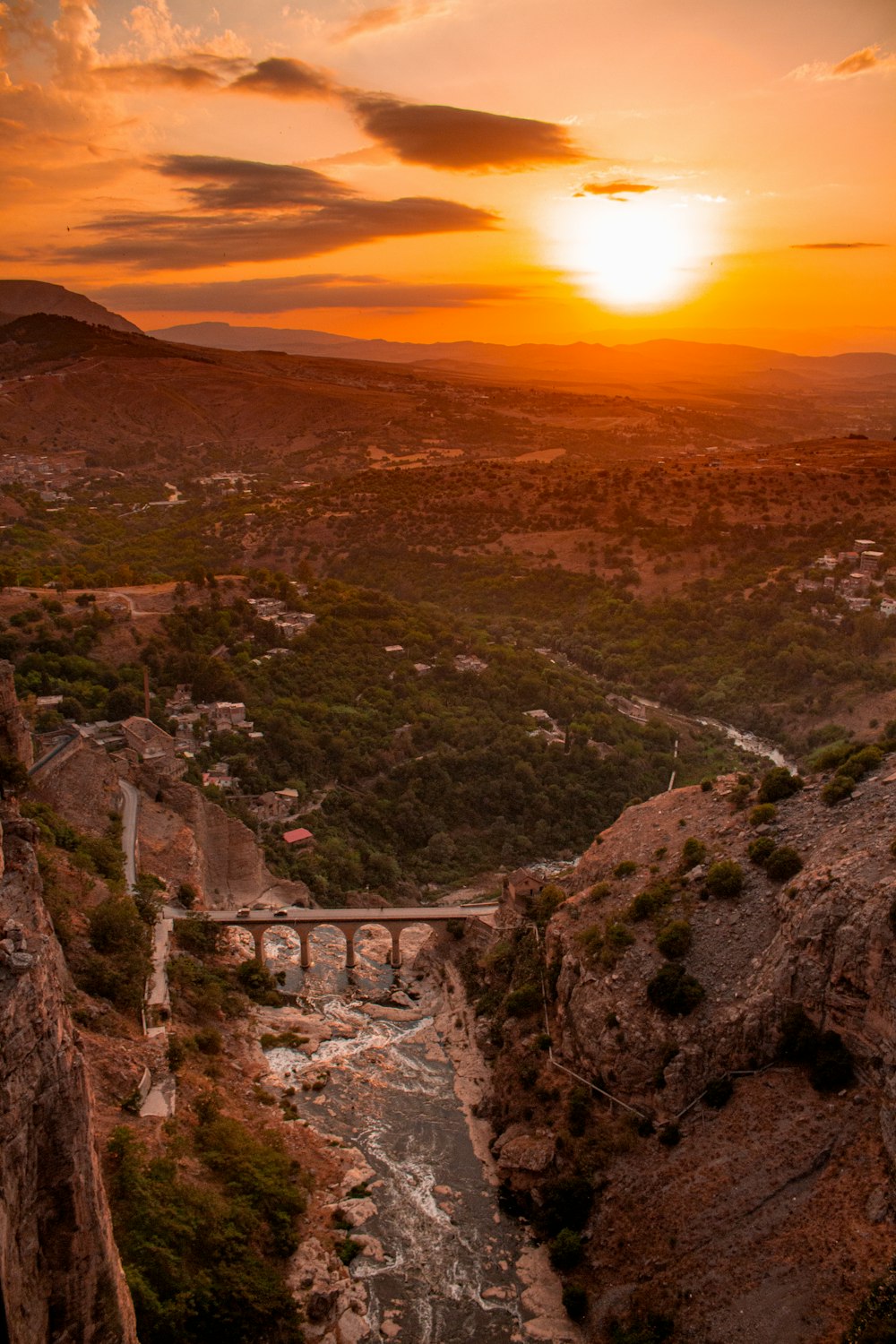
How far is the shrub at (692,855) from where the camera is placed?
33.5 meters

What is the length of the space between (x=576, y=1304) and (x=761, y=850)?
43.4ft

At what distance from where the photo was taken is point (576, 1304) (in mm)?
25688

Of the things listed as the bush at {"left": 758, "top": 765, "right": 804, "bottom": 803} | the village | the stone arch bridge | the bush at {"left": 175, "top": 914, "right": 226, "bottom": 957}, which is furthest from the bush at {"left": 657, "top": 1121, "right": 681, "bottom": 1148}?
the village

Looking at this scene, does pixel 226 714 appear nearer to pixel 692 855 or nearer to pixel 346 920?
pixel 346 920

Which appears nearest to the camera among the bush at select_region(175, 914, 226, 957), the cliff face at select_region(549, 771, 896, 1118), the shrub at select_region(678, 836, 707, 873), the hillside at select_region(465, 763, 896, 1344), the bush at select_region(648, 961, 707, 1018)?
the hillside at select_region(465, 763, 896, 1344)

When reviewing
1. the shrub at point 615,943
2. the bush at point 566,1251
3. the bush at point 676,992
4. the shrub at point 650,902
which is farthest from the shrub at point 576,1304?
the shrub at point 650,902

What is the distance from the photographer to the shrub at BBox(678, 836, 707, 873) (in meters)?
33.5

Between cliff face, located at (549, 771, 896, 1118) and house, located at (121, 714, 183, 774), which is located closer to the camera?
cliff face, located at (549, 771, 896, 1118)

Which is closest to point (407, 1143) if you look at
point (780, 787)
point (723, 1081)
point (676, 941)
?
point (723, 1081)

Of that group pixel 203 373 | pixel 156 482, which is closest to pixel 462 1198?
pixel 156 482

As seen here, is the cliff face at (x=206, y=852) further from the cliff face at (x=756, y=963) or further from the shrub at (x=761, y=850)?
the shrub at (x=761, y=850)

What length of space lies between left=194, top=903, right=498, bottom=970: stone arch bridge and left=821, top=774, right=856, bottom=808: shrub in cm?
1496

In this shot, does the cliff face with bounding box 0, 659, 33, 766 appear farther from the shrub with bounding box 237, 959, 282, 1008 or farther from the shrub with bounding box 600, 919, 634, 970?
the shrub with bounding box 600, 919, 634, 970

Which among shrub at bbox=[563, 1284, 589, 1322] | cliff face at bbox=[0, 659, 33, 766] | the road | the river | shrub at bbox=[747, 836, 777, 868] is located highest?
cliff face at bbox=[0, 659, 33, 766]
